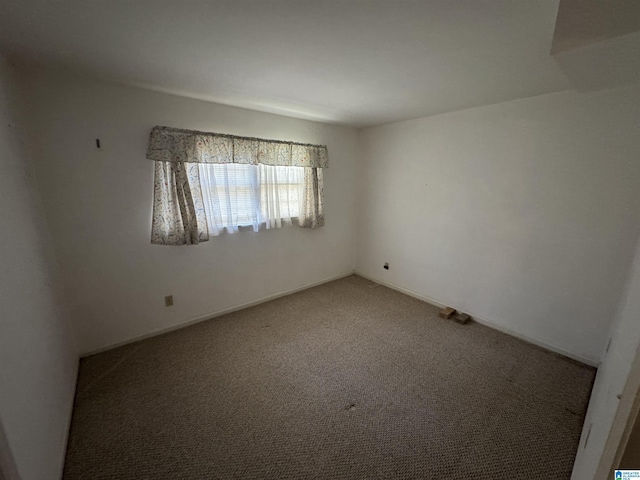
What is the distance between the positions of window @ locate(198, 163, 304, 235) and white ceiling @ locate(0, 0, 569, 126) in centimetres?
73

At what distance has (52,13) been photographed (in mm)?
1115

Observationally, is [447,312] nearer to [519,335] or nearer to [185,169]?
[519,335]

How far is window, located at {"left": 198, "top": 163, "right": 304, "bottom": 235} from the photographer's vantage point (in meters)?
2.50

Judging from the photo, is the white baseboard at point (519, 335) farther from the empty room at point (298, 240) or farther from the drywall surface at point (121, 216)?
the drywall surface at point (121, 216)

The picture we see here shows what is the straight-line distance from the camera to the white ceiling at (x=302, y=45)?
3.55 feet

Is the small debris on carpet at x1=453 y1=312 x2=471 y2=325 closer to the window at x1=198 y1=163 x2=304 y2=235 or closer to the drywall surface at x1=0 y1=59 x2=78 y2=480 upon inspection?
the window at x1=198 y1=163 x2=304 y2=235

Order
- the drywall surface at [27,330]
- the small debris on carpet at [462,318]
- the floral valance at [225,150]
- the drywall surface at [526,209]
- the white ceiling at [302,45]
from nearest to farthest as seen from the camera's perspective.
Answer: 1. the drywall surface at [27,330]
2. the white ceiling at [302,45]
3. the drywall surface at [526,209]
4. the floral valance at [225,150]
5. the small debris on carpet at [462,318]

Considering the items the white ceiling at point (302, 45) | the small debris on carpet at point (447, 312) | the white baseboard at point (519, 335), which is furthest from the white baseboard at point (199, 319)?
the white ceiling at point (302, 45)

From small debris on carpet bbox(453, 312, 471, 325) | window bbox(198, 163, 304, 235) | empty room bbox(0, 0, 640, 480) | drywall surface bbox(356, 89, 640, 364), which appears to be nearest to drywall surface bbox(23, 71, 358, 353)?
empty room bbox(0, 0, 640, 480)

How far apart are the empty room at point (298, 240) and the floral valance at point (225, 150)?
0.02 m

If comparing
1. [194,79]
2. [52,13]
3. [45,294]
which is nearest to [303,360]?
[45,294]

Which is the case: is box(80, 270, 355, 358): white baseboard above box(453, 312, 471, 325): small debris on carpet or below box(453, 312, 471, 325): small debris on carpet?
below

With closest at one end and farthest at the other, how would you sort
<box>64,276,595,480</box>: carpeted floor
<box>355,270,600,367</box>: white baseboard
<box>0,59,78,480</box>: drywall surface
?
<box>0,59,78,480</box>: drywall surface, <box>64,276,595,480</box>: carpeted floor, <box>355,270,600,367</box>: white baseboard

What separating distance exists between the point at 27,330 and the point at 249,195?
1.91 m
